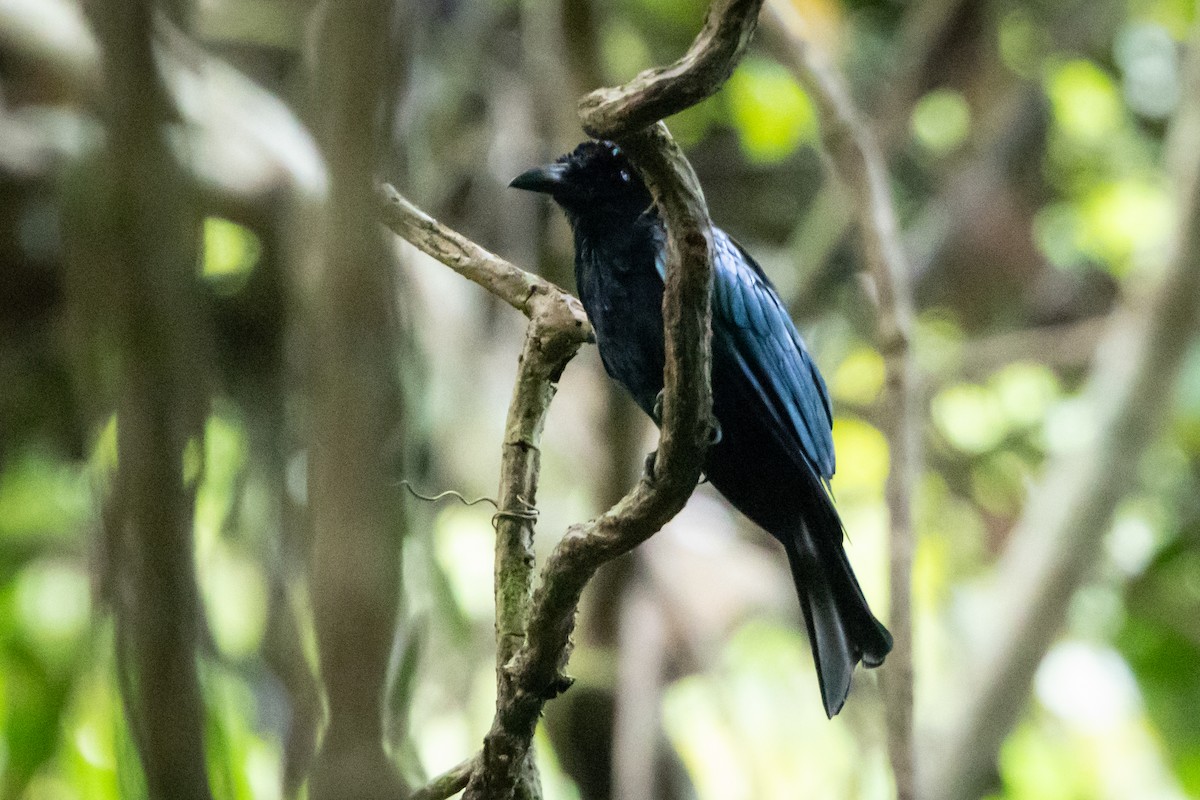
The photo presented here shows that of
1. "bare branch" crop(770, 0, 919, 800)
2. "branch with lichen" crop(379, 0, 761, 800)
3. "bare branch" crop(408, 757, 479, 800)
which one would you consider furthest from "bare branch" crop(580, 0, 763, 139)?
"bare branch" crop(770, 0, 919, 800)

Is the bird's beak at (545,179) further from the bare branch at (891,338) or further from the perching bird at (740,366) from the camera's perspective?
the bare branch at (891,338)

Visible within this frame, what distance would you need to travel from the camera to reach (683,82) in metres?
1.04

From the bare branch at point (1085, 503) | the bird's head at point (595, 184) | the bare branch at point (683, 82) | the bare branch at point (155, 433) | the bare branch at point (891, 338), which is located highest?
the bare branch at point (683, 82)

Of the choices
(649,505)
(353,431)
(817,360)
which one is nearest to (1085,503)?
(817,360)

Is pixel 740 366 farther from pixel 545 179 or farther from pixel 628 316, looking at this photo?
pixel 545 179

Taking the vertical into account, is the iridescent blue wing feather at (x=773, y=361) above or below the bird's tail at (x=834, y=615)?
above

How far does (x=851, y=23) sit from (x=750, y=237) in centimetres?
126

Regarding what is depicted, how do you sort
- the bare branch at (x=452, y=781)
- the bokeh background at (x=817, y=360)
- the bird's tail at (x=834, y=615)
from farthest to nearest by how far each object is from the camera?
the bokeh background at (x=817, y=360) < the bird's tail at (x=834, y=615) < the bare branch at (x=452, y=781)

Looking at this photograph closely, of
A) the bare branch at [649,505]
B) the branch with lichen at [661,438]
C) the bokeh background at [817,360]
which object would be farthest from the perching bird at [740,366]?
the bare branch at [649,505]

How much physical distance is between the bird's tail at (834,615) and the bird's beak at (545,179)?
73 cm

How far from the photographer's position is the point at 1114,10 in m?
6.20

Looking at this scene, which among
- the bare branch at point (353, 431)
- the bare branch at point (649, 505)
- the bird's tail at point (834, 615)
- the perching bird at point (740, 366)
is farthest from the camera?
the perching bird at point (740, 366)

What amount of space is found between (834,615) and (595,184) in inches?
33.5

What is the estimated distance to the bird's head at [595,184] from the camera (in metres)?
2.16
